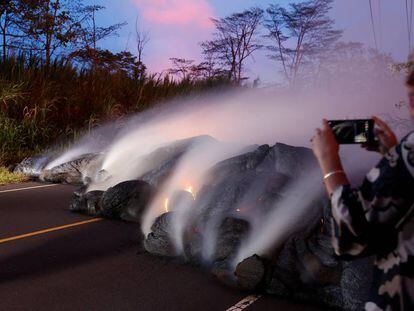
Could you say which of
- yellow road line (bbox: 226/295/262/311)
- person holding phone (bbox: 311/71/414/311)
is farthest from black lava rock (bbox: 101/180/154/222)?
person holding phone (bbox: 311/71/414/311)

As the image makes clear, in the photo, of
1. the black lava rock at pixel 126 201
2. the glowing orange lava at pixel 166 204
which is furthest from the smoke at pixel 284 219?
the black lava rock at pixel 126 201

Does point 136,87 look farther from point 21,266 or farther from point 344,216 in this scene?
point 344,216

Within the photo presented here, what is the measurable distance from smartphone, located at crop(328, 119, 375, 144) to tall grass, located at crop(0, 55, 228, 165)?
462 inches

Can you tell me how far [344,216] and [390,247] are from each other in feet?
0.57

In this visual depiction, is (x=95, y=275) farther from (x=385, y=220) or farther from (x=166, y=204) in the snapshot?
(x=385, y=220)

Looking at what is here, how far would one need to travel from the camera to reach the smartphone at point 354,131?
1641 millimetres

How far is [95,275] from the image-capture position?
4.77 metres

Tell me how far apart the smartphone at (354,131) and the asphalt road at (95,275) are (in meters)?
2.78

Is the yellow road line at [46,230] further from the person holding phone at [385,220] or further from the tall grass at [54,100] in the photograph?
the tall grass at [54,100]

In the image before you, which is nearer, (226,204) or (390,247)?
(390,247)

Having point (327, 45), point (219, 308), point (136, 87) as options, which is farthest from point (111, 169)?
point (327, 45)

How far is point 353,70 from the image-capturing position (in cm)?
2431

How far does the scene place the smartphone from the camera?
1.64 meters

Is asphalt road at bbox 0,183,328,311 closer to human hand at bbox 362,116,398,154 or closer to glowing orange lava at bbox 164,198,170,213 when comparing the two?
glowing orange lava at bbox 164,198,170,213
